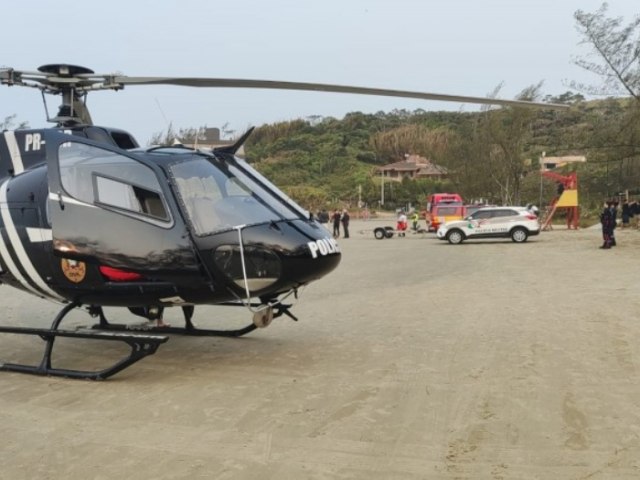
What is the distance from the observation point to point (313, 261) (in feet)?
19.2

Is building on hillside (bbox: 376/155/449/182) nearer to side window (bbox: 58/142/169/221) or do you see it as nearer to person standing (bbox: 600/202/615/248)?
person standing (bbox: 600/202/615/248)

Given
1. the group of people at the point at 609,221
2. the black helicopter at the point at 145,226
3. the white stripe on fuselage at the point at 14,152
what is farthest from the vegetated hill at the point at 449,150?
the white stripe on fuselage at the point at 14,152

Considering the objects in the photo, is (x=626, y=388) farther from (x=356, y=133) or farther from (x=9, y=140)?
(x=356, y=133)

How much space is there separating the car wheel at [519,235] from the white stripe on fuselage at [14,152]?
21.2 metres

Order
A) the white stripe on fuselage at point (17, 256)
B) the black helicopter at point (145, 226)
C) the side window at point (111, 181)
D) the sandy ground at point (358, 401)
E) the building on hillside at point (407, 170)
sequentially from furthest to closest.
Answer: the building on hillside at point (407, 170), the white stripe on fuselage at point (17, 256), the side window at point (111, 181), the black helicopter at point (145, 226), the sandy ground at point (358, 401)

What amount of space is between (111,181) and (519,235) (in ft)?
70.0

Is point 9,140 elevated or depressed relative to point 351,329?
elevated

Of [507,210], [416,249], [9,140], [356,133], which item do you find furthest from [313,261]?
[356,133]

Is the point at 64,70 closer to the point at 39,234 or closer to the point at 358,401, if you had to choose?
the point at 39,234

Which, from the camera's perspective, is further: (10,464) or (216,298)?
(216,298)

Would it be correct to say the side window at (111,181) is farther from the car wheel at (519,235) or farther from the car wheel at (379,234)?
the car wheel at (379,234)

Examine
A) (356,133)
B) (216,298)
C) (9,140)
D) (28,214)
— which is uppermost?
(356,133)

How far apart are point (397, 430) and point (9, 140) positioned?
17.3 ft

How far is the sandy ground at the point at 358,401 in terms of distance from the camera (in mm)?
3816
